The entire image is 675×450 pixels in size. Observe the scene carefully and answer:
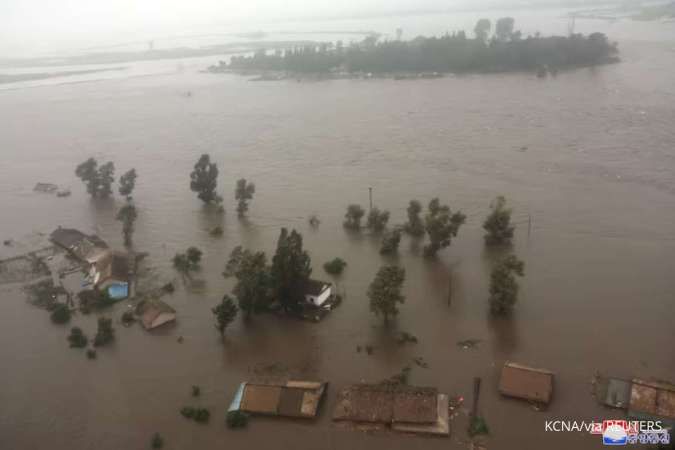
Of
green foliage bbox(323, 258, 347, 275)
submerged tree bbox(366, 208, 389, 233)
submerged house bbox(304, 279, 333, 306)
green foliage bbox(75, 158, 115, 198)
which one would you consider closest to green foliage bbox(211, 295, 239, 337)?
submerged house bbox(304, 279, 333, 306)

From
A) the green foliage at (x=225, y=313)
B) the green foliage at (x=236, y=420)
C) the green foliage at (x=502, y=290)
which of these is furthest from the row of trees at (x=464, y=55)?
the green foliage at (x=236, y=420)

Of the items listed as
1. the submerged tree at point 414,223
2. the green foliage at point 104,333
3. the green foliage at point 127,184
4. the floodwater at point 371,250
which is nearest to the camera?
the floodwater at point 371,250

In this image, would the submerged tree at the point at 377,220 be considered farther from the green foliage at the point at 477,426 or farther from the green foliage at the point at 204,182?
the green foliage at the point at 477,426

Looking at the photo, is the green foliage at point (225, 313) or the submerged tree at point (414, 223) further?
the submerged tree at point (414, 223)

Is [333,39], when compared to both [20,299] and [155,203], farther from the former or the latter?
[20,299]

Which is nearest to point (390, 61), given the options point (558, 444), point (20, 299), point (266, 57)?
point (266, 57)

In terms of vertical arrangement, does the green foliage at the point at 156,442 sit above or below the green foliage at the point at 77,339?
below
